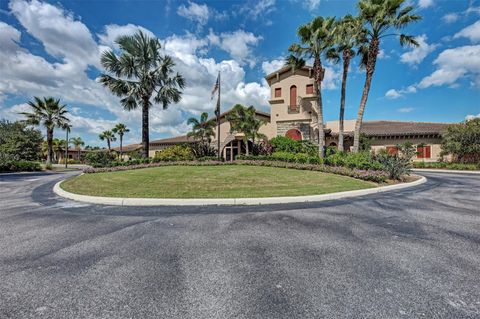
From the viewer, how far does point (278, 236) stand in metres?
4.00

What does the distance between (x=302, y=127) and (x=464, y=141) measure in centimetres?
1738

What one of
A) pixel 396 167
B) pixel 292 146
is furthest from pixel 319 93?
pixel 396 167

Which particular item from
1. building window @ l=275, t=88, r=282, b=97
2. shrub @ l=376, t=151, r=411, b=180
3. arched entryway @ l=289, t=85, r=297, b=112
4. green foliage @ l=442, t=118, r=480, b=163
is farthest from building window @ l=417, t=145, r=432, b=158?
building window @ l=275, t=88, r=282, b=97

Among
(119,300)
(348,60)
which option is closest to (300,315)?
(119,300)

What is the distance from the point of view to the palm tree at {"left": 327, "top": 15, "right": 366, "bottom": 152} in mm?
16891

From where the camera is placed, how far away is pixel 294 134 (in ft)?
74.2

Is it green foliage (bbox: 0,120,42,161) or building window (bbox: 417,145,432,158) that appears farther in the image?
green foliage (bbox: 0,120,42,161)

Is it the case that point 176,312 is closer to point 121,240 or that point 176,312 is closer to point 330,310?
point 330,310

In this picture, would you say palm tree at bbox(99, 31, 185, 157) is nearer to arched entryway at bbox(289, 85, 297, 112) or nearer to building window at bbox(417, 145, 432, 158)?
arched entryway at bbox(289, 85, 297, 112)

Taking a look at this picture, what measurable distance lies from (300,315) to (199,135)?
22.5m

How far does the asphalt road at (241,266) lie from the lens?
2.12 metres

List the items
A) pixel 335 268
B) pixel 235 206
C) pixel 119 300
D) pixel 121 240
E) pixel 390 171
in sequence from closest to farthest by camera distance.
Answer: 1. pixel 119 300
2. pixel 335 268
3. pixel 121 240
4. pixel 235 206
5. pixel 390 171

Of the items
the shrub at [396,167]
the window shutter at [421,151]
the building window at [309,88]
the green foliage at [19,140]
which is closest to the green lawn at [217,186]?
the shrub at [396,167]

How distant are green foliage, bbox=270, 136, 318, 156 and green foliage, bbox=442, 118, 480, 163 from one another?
16.2 meters
